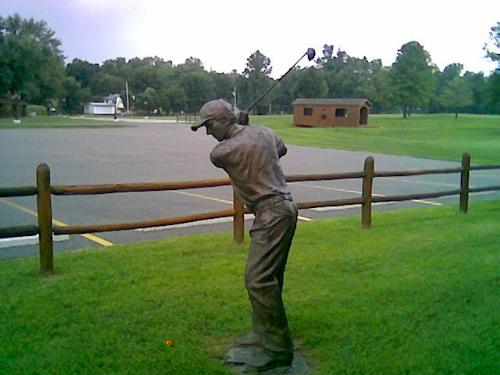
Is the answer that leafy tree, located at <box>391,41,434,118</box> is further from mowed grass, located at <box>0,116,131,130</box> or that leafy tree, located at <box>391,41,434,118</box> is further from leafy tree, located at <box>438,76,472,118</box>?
mowed grass, located at <box>0,116,131,130</box>

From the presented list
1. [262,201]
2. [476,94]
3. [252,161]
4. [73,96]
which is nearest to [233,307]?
[262,201]

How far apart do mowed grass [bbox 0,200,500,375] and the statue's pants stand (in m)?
0.57

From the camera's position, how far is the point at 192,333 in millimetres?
4555

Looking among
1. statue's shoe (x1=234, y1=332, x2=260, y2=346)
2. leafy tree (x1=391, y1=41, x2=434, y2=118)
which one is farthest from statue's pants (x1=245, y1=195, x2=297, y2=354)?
leafy tree (x1=391, y1=41, x2=434, y2=118)

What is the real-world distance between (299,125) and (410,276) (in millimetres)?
50724

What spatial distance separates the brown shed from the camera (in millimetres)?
54844

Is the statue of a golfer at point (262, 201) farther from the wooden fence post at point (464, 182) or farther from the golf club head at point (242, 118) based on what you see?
the wooden fence post at point (464, 182)

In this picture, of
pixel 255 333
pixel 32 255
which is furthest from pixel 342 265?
pixel 32 255

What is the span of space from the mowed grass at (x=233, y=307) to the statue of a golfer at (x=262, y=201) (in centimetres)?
59

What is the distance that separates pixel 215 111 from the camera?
12.4 feet

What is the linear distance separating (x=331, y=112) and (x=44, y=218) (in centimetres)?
5078

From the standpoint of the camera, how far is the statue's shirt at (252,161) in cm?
371

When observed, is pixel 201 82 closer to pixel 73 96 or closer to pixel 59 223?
pixel 73 96

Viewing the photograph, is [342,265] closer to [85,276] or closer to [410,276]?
[410,276]
